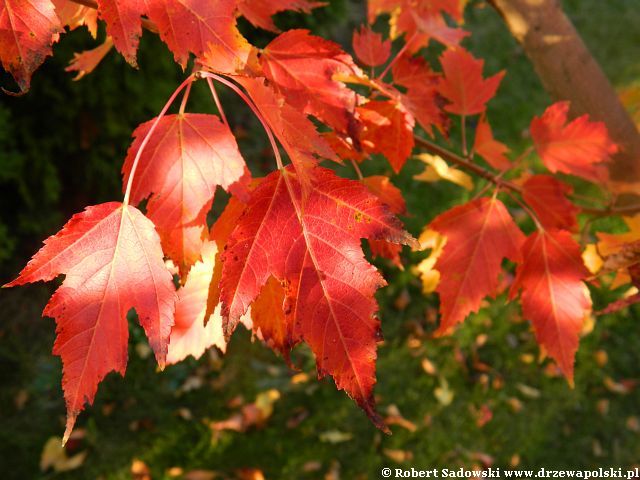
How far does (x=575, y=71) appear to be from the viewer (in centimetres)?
124

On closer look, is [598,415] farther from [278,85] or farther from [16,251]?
[16,251]

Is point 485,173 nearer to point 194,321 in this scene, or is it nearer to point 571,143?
point 571,143

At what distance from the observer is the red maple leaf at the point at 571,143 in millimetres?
1120

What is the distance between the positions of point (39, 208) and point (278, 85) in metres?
2.57

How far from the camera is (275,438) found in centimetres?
233

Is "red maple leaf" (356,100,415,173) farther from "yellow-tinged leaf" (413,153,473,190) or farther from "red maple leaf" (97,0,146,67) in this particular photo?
"red maple leaf" (97,0,146,67)

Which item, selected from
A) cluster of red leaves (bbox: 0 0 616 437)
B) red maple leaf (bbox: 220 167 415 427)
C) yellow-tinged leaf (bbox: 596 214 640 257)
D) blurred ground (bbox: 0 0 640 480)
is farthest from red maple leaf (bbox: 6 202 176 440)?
blurred ground (bbox: 0 0 640 480)

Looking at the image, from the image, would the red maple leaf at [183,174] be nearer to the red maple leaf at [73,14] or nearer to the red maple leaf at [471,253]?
the red maple leaf at [73,14]

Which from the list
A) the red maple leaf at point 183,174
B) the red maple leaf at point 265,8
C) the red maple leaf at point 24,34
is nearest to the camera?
the red maple leaf at point 24,34

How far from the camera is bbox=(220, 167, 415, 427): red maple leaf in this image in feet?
2.28

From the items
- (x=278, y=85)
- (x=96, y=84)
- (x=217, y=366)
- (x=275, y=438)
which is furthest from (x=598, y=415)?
(x=96, y=84)

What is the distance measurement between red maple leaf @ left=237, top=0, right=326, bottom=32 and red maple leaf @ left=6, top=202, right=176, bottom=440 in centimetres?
44

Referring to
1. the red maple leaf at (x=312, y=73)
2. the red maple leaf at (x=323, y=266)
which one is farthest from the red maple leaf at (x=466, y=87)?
the red maple leaf at (x=323, y=266)

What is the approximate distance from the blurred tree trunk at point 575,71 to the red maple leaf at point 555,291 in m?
→ 0.31
